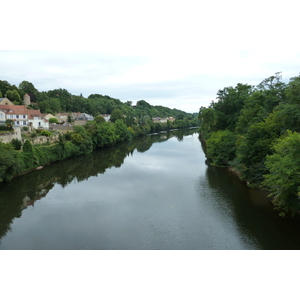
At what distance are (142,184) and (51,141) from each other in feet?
53.4

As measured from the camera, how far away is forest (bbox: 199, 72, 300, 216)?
1105 centimetres

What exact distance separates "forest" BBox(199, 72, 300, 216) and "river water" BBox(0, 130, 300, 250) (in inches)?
53.7

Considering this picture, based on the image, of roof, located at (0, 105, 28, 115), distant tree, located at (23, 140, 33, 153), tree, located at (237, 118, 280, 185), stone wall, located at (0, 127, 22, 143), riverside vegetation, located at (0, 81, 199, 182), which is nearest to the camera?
tree, located at (237, 118, 280, 185)

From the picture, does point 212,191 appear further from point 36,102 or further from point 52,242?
point 36,102

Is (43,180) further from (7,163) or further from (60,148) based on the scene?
(60,148)

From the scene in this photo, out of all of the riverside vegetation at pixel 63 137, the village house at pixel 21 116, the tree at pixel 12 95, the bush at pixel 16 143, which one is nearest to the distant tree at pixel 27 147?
the riverside vegetation at pixel 63 137

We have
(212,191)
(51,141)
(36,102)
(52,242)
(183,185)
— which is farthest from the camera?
(36,102)

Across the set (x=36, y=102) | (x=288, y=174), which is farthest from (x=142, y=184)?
(x=36, y=102)

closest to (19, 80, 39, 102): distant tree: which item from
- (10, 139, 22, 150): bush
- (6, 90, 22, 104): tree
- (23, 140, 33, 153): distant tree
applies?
(6, 90, 22, 104): tree

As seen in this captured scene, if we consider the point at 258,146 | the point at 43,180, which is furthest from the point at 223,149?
the point at 43,180

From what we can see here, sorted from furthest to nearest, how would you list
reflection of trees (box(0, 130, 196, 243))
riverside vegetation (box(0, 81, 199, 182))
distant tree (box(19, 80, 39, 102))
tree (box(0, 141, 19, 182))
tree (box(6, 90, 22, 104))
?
distant tree (box(19, 80, 39, 102)) → tree (box(6, 90, 22, 104)) → riverside vegetation (box(0, 81, 199, 182)) → tree (box(0, 141, 19, 182)) → reflection of trees (box(0, 130, 196, 243))

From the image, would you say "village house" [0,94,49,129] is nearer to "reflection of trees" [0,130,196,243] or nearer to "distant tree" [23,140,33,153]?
"reflection of trees" [0,130,196,243]

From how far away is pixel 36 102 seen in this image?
56.9m

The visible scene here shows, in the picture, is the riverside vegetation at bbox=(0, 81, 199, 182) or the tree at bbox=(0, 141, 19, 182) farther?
the riverside vegetation at bbox=(0, 81, 199, 182)
